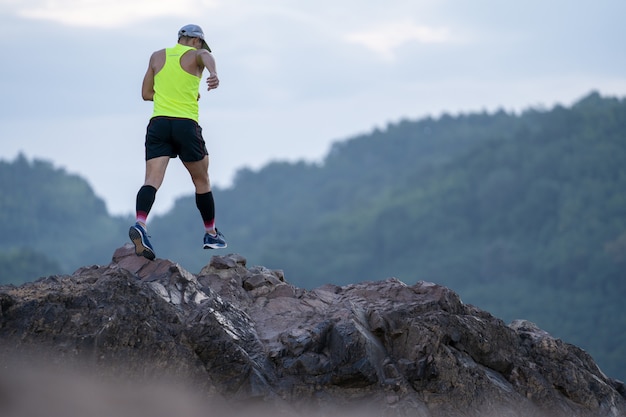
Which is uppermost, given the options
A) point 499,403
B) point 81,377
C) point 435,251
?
point 81,377

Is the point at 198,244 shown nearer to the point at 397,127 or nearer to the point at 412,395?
the point at 397,127

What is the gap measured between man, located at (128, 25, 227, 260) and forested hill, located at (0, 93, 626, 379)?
251 ft

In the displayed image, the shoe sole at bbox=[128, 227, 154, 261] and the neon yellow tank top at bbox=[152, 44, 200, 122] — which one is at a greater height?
the neon yellow tank top at bbox=[152, 44, 200, 122]

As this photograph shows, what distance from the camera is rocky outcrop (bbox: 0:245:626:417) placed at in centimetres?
939

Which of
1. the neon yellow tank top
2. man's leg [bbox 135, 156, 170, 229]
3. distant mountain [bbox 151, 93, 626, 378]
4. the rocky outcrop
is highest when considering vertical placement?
the neon yellow tank top

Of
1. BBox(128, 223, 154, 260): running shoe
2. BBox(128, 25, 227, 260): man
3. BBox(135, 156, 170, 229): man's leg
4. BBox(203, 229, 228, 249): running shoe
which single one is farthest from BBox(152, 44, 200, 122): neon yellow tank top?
BBox(203, 229, 228, 249): running shoe

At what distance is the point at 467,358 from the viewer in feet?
33.7

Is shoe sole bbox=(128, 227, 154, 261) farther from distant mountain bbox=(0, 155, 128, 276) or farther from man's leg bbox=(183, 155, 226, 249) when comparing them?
distant mountain bbox=(0, 155, 128, 276)

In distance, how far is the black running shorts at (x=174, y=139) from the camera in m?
10.5

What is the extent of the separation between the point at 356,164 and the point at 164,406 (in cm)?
15196

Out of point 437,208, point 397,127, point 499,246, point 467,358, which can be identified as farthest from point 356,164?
point 467,358

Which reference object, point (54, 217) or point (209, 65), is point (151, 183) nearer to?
point (209, 65)

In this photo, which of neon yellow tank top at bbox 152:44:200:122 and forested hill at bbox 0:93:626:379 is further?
forested hill at bbox 0:93:626:379

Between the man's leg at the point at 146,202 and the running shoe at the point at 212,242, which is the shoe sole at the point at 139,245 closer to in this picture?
the man's leg at the point at 146,202
